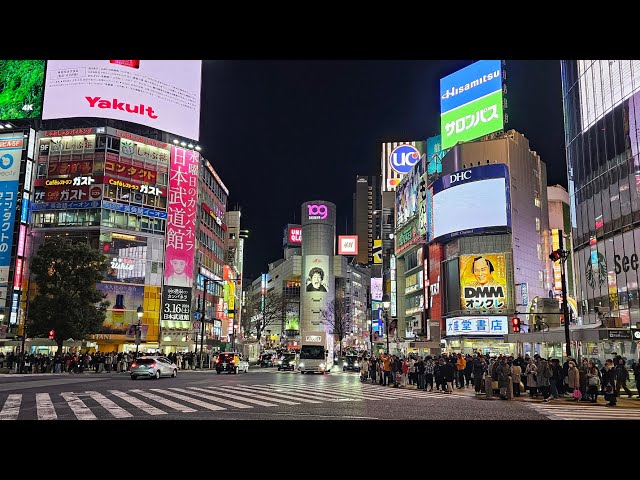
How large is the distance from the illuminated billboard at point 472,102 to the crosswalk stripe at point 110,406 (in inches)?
2083

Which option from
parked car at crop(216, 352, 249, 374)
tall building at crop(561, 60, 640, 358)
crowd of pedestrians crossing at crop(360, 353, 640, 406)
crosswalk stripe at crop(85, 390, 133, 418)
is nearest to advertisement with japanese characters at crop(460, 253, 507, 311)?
tall building at crop(561, 60, 640, 358)

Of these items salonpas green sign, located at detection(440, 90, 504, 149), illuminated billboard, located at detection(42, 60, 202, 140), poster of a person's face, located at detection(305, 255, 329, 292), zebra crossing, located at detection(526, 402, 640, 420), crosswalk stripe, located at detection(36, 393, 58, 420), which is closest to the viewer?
crosswalk stripe, located at detection(36, 393, 58, 420)

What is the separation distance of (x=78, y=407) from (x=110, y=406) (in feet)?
2.80

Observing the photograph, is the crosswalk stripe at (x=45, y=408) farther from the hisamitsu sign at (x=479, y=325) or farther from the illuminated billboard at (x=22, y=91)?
the illuminated billboard at (x=22, y=91)

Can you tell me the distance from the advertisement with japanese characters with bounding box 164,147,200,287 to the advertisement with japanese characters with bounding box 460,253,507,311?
32392mm

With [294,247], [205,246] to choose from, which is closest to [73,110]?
[205,246]

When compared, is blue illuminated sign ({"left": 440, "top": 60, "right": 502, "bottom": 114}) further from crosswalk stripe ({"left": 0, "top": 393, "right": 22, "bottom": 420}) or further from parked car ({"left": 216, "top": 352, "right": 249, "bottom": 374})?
crosswalk stripe ({"left": 0, "top": 393, "right": 22, "bottom": 420})

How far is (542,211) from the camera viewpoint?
6475cm

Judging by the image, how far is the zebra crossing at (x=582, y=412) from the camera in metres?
15.3

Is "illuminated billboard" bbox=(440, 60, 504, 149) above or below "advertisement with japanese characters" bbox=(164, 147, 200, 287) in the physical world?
above

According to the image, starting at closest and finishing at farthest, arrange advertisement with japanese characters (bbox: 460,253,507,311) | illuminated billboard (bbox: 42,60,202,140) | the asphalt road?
the asphalt road → advertisement with japanese characters (bbox: 460,253,507,311) → illuminated billboard (bbox: 42,60,202,140)

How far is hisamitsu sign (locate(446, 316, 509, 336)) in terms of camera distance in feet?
185

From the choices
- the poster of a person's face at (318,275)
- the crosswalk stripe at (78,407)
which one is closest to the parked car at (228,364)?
the crosswalk stripe at (78,407)
